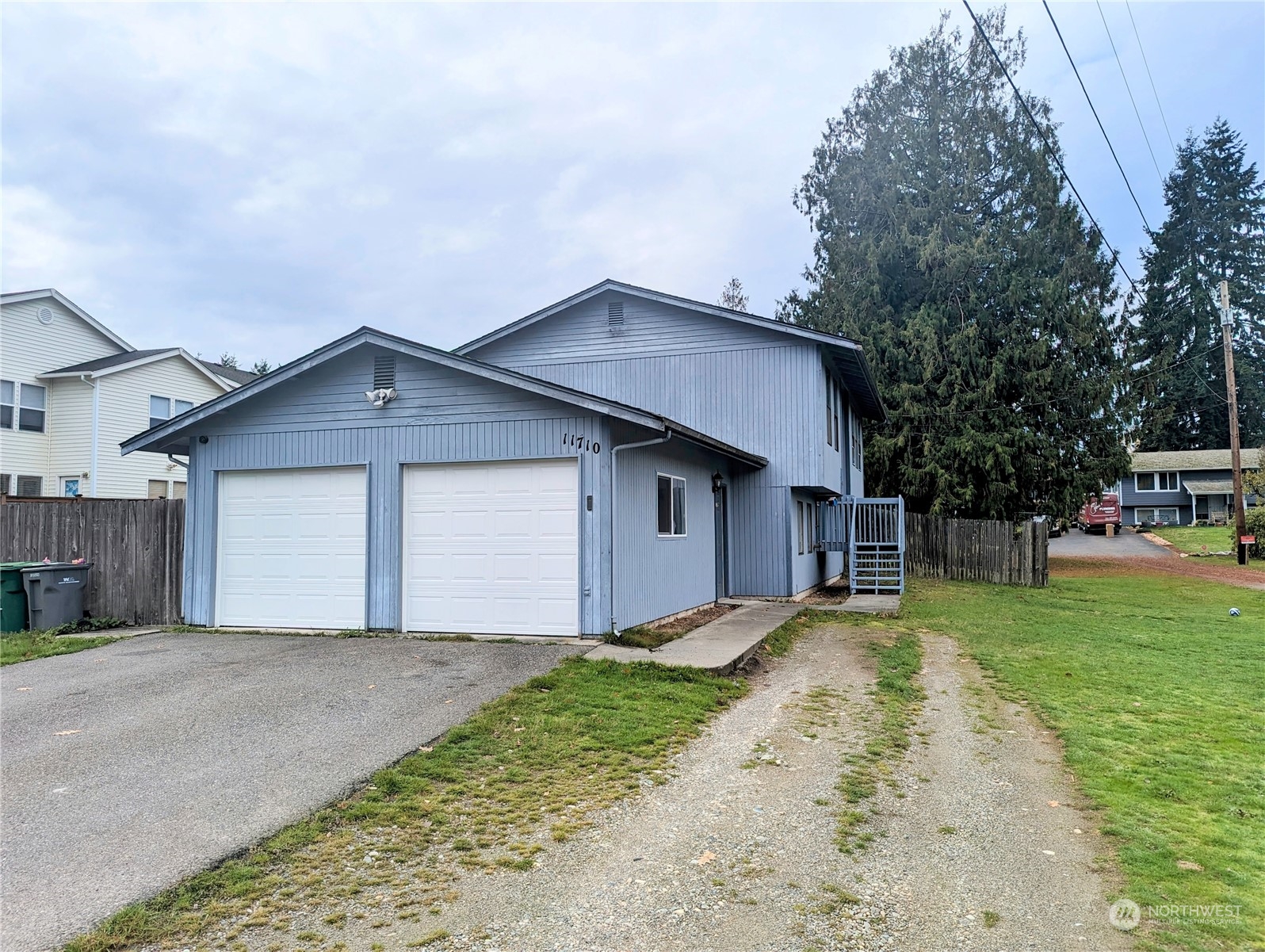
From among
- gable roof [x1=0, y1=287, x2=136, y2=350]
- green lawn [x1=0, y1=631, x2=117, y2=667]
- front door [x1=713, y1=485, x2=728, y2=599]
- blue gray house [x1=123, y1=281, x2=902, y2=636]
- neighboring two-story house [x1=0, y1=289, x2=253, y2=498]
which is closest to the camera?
green lawn [x1=0, y1=631, x2=117, y2=667]

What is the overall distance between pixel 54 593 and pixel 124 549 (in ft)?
3.72

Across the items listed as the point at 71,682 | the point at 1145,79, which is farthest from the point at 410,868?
the point at 1145,79

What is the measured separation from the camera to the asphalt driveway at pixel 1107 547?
30531mm

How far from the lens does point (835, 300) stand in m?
28.6

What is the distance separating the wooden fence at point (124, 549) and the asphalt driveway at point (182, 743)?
197 centimetres

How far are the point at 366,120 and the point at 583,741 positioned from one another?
13.3 meters

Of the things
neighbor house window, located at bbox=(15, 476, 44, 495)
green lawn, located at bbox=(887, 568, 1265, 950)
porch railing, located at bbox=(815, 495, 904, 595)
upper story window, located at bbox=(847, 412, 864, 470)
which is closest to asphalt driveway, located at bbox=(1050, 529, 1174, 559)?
upper story window, located at bbox=(847, 412, 864, 470)

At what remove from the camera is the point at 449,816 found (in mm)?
4461

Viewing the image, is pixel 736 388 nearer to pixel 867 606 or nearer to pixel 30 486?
pixel 867 606

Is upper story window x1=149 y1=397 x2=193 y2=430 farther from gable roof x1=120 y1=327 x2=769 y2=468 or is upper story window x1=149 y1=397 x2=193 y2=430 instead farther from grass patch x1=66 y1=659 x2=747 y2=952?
grass patch x1=66 y1=659 x2=747 y2=952

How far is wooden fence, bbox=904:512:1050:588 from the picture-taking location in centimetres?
2034

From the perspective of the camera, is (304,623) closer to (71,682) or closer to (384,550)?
(384,550)

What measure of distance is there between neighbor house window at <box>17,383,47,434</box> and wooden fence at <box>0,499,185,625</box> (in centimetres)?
1198

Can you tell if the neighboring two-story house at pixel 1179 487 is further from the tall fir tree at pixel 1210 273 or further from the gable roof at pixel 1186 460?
the tall fir tree at pixel 1210 273
